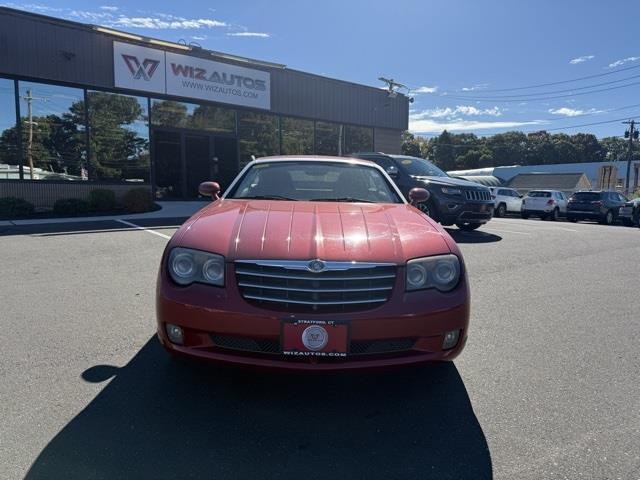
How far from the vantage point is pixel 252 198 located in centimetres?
393

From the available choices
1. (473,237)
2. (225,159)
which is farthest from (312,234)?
(225,159)

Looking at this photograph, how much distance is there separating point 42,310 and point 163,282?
237 centimetres

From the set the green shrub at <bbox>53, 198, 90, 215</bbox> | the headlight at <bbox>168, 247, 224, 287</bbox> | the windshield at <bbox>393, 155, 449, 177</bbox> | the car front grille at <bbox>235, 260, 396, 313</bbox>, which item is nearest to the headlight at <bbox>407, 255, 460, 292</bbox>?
the car front grille at <bbox>235, 260, 396, 313</bbox>

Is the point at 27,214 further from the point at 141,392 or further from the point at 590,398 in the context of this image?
the point at 590,398

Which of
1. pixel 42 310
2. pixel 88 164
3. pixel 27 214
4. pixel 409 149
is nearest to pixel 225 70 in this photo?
pixel 88 164

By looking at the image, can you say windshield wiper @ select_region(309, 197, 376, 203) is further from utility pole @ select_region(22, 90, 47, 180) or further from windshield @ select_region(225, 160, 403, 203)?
utility pole @ select_region(22, 90, 47, 180)

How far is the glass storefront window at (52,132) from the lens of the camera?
13.5 metres

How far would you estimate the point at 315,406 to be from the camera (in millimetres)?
2771

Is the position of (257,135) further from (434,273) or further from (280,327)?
(280,327)

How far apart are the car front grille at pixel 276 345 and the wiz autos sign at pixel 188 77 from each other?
47.2ft

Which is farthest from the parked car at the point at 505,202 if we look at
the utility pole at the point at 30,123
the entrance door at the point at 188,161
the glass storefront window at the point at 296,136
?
the utility pole at the point at 30,123

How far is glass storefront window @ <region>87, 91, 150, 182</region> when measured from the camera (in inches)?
574

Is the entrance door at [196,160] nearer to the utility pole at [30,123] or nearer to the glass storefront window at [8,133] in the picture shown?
the utility pole at [30,123]

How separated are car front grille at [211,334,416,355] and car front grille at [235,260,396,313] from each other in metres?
0.19
